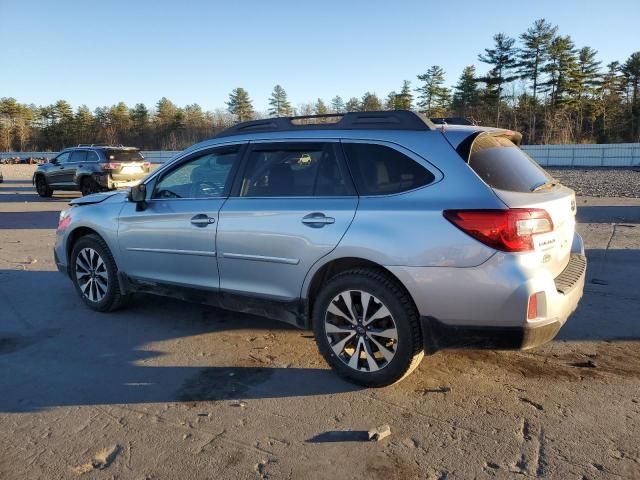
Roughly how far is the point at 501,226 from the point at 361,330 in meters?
1.17

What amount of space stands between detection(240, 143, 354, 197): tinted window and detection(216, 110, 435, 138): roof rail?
0.16m

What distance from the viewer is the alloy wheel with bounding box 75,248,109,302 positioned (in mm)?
5441

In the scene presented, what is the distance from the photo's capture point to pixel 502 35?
59.5 meters

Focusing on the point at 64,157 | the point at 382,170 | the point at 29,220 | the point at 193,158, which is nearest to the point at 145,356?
the point at 193,158

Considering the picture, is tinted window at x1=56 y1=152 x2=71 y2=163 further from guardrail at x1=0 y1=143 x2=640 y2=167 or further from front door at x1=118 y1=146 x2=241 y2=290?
guardrail at x1=0 y1=143 x2=640 y2=167

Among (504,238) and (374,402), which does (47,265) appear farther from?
(504,238)

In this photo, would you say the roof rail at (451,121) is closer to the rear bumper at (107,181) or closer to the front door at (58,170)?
the rear bumper at (107,181)

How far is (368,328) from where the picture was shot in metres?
3.65

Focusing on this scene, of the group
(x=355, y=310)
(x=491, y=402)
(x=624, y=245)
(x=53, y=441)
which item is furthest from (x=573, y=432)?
(x=624, y=245)

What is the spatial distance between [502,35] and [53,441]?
64968mm

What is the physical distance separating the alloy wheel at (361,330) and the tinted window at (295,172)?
0.78 metres

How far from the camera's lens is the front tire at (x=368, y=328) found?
3.50 m

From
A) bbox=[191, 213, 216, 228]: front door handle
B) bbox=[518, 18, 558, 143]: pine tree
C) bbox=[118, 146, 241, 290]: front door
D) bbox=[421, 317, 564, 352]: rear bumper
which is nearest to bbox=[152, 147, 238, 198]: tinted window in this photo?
bbox=[118, 146, 241, 290]: front door

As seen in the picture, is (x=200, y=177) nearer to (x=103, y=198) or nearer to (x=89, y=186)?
(x=103, y=198)
